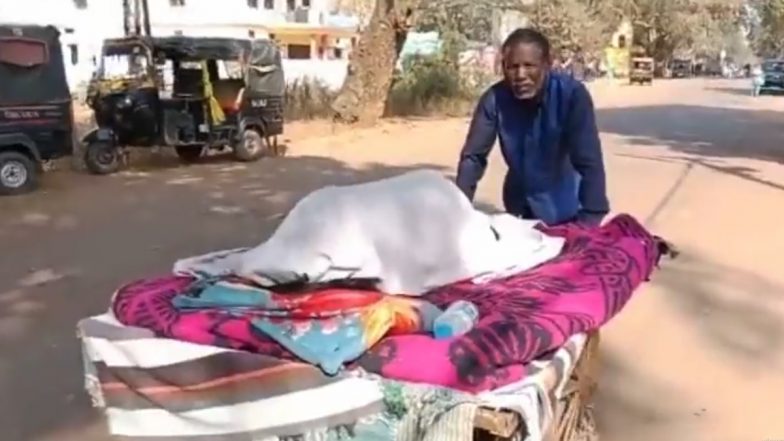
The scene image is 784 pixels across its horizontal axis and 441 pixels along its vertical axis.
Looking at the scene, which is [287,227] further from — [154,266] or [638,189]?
[638,189]

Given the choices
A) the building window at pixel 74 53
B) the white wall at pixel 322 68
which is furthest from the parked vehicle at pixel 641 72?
the building window at pixel 74 53

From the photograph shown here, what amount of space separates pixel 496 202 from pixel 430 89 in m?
17.0

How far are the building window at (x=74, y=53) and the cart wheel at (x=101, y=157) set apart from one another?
76.4 feet

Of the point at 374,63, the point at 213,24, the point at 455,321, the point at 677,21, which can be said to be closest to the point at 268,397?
the point at 455,321

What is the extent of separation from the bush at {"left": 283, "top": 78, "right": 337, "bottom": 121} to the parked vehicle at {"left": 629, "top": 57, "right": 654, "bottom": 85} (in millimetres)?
31676

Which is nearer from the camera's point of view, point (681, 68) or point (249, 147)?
point (249, 147)

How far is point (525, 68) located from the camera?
3.84 metres

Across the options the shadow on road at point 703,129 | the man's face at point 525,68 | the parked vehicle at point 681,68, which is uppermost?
the man's face at point 525,68

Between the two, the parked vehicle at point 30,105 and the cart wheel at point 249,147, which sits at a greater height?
the parked vehicle at point 30,105

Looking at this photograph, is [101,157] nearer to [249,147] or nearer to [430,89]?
[249,147]

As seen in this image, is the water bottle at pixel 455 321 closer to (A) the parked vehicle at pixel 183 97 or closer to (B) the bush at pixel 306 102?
(A) the parked vehicle at pixel 183 97

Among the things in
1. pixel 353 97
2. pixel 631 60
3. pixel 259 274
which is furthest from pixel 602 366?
pixel 631 60

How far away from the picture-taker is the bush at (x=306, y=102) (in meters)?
22.8

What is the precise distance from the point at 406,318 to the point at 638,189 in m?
9.79
